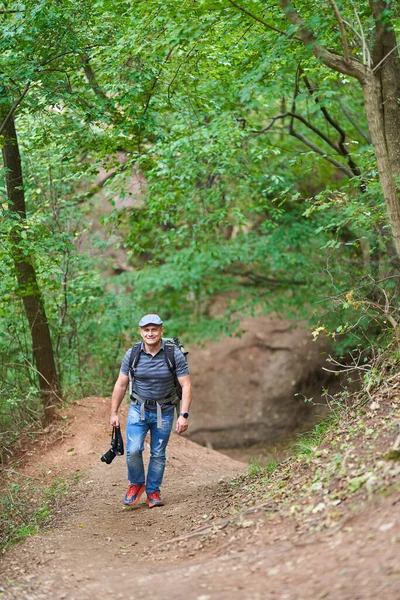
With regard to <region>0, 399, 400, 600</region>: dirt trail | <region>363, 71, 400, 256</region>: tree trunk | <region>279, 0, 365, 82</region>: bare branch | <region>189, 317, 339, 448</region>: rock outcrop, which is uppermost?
<region>279, 0, 365, 82</region>: bare branch

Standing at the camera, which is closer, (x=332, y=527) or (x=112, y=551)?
(x=332, y=527)

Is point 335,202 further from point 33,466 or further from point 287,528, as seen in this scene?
point 33,466

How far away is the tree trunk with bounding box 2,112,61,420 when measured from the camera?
9.43 metres

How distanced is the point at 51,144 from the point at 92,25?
5.34ft

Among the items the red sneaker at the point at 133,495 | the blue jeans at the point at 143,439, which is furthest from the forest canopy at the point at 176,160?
the red sneaker at the point at 133,495

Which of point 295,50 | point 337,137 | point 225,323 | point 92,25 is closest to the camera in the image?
point 295,50

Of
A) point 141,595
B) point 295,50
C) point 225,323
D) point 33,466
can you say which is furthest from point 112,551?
point 225,323

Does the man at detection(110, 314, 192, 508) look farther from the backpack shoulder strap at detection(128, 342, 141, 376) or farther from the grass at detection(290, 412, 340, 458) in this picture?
the grass at detection(290, 412, 340, 458)

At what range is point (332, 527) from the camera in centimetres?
476

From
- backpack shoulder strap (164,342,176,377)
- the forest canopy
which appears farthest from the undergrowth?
backpack shoulder strap (164,342,176,377)

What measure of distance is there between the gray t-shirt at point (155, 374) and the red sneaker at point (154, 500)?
0.98 metres

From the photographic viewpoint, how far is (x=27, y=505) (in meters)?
7.70

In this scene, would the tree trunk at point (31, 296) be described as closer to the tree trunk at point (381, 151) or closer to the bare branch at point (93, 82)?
the bare branch at point (93, 82)

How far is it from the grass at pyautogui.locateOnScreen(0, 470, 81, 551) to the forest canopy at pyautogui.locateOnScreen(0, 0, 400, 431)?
1336 millimetres
